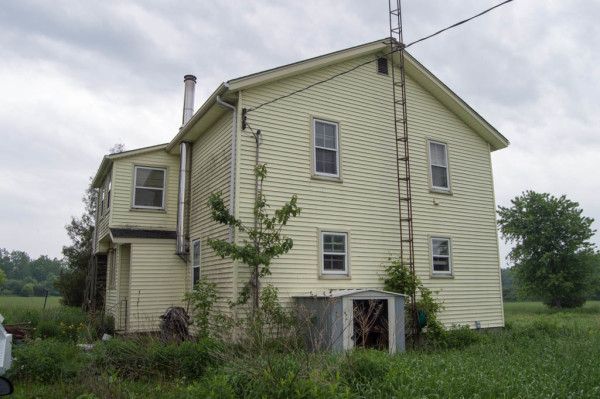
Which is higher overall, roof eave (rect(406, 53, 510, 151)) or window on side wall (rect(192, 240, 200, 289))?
roof eave (rect(406, 53, 510, 151))

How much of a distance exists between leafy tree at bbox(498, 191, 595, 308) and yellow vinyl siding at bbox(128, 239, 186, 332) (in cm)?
3603

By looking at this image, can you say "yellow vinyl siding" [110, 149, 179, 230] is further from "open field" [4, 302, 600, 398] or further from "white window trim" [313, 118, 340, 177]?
"open field" [4, 302, 600, 398]

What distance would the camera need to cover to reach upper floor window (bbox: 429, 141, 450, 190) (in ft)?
52.7

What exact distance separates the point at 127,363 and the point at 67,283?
62.5 ft

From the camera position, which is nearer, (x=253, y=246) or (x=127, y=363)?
(x=127, y=363)

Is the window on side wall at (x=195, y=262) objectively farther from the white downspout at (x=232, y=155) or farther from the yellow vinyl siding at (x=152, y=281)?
the white downspout at (x=232, y=155)

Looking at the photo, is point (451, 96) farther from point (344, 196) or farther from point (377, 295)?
point (377, 295)

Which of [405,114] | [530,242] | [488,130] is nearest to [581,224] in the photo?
[530,242]

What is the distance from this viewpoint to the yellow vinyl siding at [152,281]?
1502 cm

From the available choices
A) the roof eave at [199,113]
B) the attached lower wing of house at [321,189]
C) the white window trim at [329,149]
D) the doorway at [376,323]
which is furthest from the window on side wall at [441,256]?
the roof eave at [199,113]

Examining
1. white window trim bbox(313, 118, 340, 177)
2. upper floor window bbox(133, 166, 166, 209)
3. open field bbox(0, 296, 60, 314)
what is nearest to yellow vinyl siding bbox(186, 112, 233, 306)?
upper floor window bbox(133, 166, 166, 209)

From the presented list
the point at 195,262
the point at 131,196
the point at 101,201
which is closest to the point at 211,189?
the point at 195,262

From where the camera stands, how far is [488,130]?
17.2m

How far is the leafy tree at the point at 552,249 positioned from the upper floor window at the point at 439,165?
30421mm
